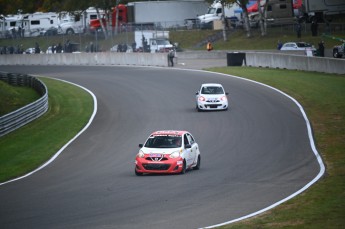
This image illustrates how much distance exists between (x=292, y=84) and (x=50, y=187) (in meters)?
28.3

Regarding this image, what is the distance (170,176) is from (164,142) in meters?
1.42

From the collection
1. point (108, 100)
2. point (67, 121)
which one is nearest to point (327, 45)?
point (108, 100)

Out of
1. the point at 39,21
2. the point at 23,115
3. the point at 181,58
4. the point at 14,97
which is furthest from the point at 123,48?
the point at 23,115

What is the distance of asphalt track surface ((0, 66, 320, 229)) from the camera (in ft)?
65.0

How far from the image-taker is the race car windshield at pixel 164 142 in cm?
2655

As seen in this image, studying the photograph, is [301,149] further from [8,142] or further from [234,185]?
[8,142]

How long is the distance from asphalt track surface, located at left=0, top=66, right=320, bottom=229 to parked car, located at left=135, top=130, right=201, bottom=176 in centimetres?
35

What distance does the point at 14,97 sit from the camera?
51.9 m

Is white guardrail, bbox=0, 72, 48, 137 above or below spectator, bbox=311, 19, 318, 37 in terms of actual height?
below

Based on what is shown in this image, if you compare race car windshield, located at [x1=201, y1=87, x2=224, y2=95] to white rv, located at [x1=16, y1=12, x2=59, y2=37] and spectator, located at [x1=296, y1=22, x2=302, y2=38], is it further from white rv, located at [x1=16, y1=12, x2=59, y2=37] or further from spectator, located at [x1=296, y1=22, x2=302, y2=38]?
white rv, located at [x1=16, y1=12, x2=59, y2=37]

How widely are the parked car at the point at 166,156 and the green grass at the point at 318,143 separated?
4384 millimetres

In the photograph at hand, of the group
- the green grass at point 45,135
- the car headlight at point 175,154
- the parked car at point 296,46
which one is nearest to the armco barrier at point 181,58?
the parked car at point 296,46

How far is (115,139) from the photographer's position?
34625mm

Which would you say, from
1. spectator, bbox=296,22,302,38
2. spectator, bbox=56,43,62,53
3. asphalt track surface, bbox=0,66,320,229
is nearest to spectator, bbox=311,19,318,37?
spectator, bbox=296,22,302,38
